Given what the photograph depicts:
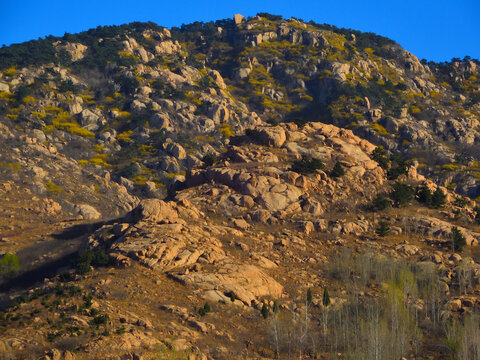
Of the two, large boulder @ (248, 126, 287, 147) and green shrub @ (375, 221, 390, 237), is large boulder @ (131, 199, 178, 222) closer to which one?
large boulder @ (248, 126, 287, 147)

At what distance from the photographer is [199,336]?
54.9 meters

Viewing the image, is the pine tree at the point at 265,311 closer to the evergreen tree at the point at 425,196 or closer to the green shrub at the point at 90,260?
the green shrub at the point at 90,260

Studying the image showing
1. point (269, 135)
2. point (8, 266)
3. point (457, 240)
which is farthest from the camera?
point (269, 135)

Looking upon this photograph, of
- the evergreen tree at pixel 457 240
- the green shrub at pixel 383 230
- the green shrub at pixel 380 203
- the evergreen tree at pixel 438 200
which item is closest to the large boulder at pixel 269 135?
the green shrub at pixel 380 203

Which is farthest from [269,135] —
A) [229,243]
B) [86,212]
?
[86,212]

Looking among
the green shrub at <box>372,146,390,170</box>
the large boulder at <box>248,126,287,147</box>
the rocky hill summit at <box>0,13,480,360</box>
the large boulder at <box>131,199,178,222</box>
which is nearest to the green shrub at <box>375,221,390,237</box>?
the rocky hill summit at <box>0,13,480,360</box>

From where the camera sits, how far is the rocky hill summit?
5528 cm

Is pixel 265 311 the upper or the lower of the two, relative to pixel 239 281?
lower

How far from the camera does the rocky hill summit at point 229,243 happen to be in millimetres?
55281

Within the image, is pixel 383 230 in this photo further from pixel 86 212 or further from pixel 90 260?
pixel 86 212

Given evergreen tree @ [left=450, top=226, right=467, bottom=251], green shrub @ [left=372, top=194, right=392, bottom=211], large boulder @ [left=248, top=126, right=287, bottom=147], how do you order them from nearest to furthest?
evergreen tree @ [left=450, top=226, right=467, bottom=251]
green shrub @ [left=372, top=194, right=392, bottom=211]
large boulder @ [left=248, top=126, right=287, bottom=147]

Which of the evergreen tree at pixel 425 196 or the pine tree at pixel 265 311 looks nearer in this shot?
the pine tree at pixel 265 311

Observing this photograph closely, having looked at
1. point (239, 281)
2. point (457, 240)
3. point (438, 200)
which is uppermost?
point (438, 200)

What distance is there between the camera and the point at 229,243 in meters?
75.9
